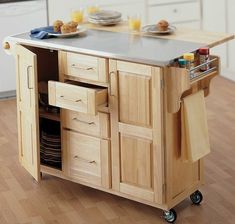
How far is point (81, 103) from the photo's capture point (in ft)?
12.2

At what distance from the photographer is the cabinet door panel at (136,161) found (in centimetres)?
369

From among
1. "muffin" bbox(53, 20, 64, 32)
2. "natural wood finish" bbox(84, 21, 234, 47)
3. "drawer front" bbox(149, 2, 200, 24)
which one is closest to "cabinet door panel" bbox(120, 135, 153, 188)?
"natural wood finish" bbox(84, 21, 234, 47)

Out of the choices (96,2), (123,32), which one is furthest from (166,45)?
(96,2)

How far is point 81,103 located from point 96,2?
7.59 ft

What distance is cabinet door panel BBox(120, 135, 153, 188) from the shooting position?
3691 mm

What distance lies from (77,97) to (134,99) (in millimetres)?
297

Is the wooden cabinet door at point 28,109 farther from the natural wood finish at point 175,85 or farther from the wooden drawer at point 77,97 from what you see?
the natural wood finish at point 175,85

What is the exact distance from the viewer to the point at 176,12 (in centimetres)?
616

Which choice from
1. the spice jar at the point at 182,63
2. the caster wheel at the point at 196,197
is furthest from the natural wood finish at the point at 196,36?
the caster wheel at the point at 196,197

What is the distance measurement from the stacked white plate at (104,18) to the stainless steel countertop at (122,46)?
110 mm

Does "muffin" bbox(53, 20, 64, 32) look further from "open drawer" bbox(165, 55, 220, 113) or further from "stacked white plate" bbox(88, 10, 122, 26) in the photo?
"open drawer" bbox(165, 55, 220, 113)

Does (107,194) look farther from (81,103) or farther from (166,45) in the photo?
(166,45)

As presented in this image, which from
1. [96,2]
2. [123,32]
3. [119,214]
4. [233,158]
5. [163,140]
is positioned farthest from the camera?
[96,2]

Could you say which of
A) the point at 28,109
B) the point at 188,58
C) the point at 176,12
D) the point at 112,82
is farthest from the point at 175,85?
the point at 176,12
